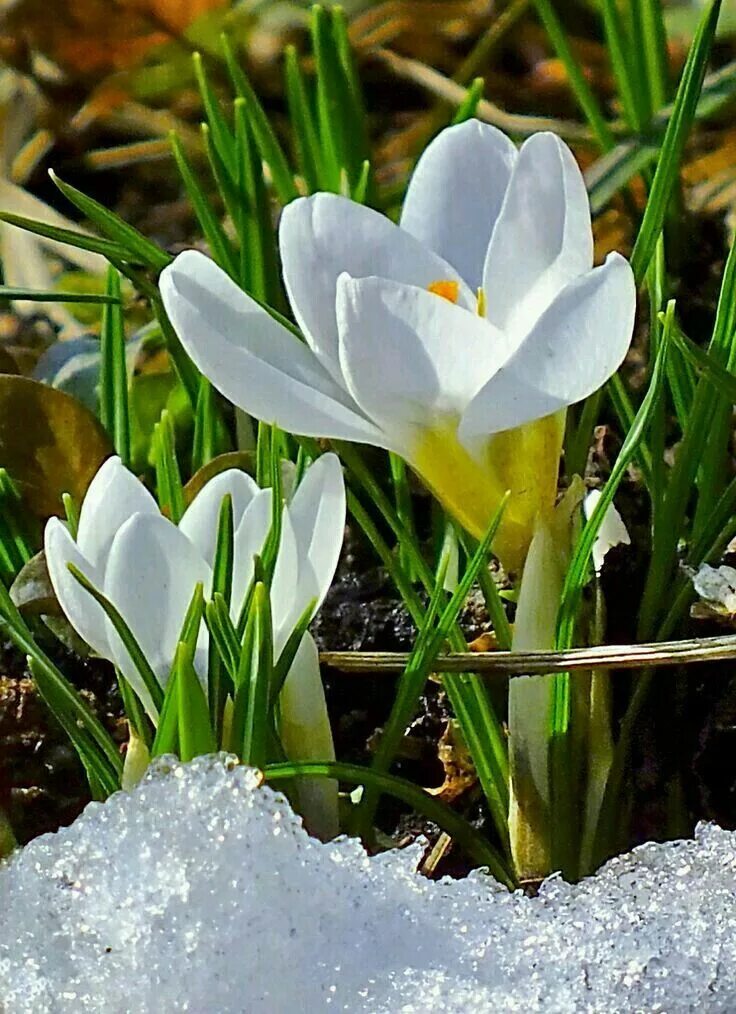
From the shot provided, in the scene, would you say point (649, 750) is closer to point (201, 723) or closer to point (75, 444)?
point (201, 723)

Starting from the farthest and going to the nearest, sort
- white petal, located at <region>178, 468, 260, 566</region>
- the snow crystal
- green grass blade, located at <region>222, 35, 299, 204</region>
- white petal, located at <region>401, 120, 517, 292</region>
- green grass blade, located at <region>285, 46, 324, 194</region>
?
1. green grass blade, located at <region>285, 46, 324, 194</region>
2. green grass blade, located at <region>222, 35, 299, 204</region>
3. white petal, located at <region>401, 120, 517, 292</region>
4. white petal, located at <region>178, 468, 260, 566</region>
5. the snow crystal

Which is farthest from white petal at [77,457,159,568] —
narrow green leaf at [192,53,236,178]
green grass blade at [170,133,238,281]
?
narrow green leaf at [192,53,236,178]

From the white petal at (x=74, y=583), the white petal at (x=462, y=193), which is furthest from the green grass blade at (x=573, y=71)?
the white petal at (x=74, y=583)

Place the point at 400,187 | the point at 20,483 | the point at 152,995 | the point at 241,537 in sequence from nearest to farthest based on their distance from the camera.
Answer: the point at 152,995 < the point at 241,537 < the point at 20,483 < the point at 400,187

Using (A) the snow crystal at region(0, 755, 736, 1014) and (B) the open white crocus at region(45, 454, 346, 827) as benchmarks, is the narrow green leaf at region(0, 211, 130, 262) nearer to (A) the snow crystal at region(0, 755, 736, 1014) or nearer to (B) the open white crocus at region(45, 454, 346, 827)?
(B) the open white crocus at region(45, 454, 346, 827)

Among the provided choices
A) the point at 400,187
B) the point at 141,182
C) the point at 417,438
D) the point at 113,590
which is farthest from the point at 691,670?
the point at 141,182

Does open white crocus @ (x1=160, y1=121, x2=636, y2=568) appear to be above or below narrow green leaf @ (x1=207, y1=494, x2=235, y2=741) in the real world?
above

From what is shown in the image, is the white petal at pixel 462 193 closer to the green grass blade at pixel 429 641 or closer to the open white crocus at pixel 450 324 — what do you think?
Result: the open white crocus at pixel 450 324
